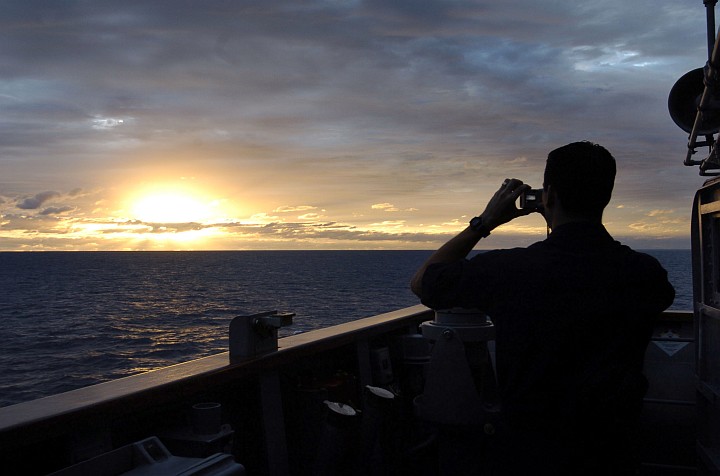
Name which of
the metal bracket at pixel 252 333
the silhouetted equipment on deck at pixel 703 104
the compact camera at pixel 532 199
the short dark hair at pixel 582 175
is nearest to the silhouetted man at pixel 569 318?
the short dark hair at pixel 582 175

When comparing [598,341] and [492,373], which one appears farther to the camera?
[492,373]

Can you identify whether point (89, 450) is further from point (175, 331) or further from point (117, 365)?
point (175, 331)

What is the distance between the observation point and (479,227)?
1.79 meters

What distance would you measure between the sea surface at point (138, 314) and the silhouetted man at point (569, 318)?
29435mm

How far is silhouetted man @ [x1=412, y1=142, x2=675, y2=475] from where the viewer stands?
5.08 feet

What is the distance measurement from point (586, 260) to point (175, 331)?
48689 mm

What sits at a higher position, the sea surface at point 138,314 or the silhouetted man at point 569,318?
the silhouetted man at point 569,318

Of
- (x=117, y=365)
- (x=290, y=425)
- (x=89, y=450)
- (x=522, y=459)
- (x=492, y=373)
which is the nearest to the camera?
(x=522, y=459)

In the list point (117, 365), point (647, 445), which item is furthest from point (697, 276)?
point (117, 365)

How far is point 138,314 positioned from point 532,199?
2451 inches

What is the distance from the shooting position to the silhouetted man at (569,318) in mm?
1547

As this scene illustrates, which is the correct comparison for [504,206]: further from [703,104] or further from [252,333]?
[703,104]

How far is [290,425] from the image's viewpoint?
10.5 ft

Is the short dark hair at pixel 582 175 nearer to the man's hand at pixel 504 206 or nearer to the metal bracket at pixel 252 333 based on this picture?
the man's hand at pixel 504 206
